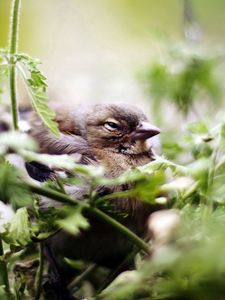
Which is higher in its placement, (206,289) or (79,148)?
(206,289)

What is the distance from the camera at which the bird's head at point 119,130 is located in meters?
1.69

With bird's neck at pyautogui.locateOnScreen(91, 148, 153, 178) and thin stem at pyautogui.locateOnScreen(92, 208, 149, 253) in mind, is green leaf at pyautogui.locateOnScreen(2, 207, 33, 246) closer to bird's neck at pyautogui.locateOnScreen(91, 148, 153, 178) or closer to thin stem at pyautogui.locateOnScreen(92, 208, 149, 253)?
thin stem at pyautogui.locateOnScreen(92, 208, 149, 253)

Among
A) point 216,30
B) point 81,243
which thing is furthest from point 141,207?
point 216,30

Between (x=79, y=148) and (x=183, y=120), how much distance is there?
0.30 meters

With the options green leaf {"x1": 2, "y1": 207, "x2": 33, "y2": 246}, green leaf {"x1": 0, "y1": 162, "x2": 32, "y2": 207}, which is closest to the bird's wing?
green leaf {"x1": 2, "y1": 207, "x2": 33, "y2": 246}

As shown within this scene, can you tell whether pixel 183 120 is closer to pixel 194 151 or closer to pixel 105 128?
pixel 105 128

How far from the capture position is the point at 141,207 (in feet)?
4.55

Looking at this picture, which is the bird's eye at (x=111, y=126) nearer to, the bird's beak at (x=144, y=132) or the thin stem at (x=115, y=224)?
the bird's beak at (x=144, y=132)

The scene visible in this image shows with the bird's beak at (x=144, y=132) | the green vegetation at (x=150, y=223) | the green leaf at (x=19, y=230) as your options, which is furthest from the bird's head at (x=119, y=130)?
the green leaf at (x=19, y=230)

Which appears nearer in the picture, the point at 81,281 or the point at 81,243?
the point at 81,281

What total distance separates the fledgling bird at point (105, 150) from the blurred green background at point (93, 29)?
0.48 meters

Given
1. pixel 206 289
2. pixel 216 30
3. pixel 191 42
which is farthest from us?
pixel 216 30

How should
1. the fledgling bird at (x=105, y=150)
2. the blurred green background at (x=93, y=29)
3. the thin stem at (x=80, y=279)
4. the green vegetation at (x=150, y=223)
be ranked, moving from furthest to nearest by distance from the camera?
the blurred green background at (x=93, y=29)
the fledgling bird at (x=105, y=150)
the thin stem at (x=80, y=279)
the green vegetation at (x=150, y=223)

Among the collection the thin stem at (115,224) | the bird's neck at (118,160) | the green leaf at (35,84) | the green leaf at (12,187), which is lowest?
the bird's neck at (118,160)
